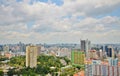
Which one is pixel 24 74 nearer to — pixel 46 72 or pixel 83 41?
pixel 46 72

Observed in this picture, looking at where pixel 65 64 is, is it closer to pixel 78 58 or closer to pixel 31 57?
pixel 78 58

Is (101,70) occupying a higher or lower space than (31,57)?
lower

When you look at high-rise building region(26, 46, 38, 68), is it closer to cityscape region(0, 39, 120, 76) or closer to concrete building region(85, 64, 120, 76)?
cityscape region(0, 39, 120, 76)

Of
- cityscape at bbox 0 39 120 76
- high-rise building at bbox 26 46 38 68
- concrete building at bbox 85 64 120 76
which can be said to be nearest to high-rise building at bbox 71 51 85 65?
cityscape at bbox 0 39 120 76

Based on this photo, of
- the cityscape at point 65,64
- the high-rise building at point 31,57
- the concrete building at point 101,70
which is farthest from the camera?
the high-rise building at point 31,57

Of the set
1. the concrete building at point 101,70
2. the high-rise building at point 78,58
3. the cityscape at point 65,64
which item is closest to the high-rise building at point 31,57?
the cityscape at point 65,64

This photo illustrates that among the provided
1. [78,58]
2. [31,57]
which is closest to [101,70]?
[31,57]

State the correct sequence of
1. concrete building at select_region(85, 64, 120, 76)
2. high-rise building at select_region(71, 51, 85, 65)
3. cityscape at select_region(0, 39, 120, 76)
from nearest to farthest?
concrete building at select_region(85, 64, 120, 76) → cityscape at select_region(0, 39, 120, 76) → high-rise building at select_region(71, 51, 85, 65)

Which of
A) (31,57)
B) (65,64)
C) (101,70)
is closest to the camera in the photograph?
(101,70)

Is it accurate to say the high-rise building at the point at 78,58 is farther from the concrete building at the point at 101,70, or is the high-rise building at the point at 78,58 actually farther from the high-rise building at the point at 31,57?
the concrete building at the point at 101,70

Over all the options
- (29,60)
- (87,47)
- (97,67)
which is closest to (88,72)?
(97,67)

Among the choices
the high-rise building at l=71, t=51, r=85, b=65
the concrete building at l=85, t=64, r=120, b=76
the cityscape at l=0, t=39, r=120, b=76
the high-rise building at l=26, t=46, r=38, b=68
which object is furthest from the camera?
the high-rise building at l=71, t=51, r=85, b=65
